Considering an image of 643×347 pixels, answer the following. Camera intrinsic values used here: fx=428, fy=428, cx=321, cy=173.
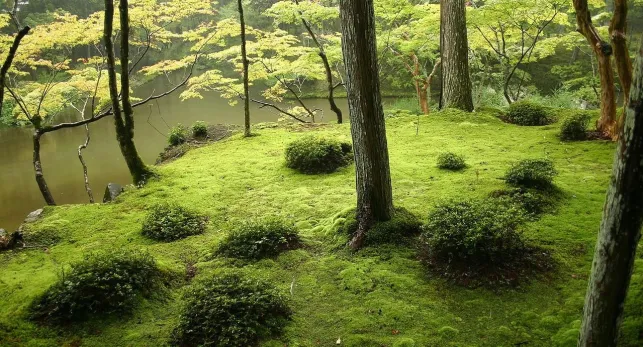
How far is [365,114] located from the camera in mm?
4535

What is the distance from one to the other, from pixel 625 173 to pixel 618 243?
0.36 metres

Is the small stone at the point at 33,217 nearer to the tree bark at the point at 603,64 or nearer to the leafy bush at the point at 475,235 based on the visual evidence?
the leafy bush at the point at 475,235

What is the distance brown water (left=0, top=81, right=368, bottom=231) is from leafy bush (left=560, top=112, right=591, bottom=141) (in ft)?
35.5

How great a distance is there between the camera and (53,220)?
20.6 feet

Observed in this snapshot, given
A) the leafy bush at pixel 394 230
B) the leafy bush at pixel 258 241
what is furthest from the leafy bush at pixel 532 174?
the leafy bush at pixel 258 241

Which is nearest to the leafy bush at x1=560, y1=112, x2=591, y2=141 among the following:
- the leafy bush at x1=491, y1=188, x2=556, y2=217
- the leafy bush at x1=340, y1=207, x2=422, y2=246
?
the leafy bush at x1=491, y1=188, x2=556, y2=217

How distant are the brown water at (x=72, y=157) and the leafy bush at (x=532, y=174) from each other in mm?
10552

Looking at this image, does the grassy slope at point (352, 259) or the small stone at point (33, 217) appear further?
the small stone at point (33, 217)

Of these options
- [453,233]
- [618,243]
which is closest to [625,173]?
[618,243]

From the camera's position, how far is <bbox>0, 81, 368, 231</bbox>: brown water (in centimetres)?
1225

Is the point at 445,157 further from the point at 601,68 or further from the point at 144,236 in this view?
the point at 144,236

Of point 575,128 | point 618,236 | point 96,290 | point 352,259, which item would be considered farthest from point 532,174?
point 96,290

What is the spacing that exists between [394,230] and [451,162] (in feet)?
8.86

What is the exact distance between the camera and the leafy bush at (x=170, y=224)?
5691 mm
